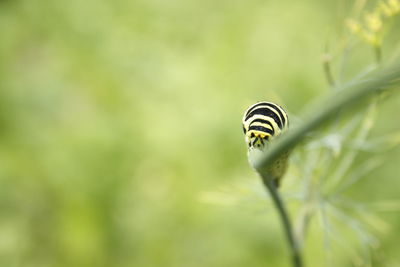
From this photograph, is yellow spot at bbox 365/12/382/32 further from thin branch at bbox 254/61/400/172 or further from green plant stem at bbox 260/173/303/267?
thin branch at bbox 254/61/400/172

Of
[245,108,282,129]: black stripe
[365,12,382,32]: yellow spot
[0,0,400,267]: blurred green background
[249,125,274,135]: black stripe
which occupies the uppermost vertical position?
[0,0,400,267]: blurred green background

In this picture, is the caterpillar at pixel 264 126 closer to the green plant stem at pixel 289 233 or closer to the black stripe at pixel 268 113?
the black stripe at pixel 268 113

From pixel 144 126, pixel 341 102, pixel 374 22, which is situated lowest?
pixel 341 102

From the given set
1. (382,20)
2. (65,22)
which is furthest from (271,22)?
(382,20)

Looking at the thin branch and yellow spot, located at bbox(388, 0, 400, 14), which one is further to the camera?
yellow spot, located at bbox(388, 0, 400, 14)

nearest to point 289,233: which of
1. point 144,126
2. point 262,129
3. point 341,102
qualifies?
point 262,129

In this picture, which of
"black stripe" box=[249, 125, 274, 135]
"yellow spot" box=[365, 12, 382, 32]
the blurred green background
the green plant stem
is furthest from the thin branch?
the blurred green background

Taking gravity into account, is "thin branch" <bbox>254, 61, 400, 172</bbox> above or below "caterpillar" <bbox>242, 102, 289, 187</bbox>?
below

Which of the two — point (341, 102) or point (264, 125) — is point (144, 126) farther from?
point (341, 102)
